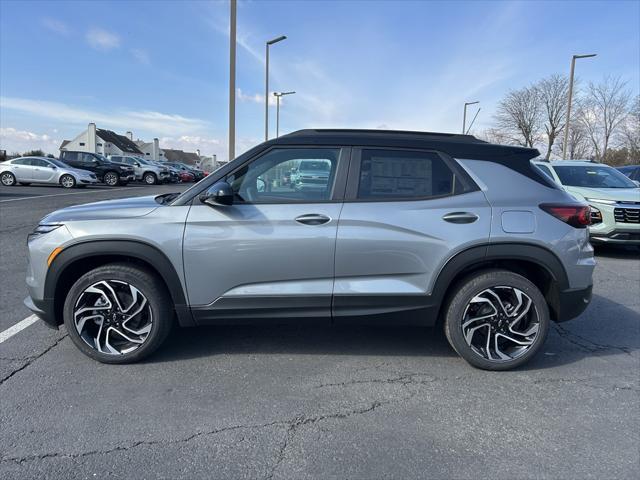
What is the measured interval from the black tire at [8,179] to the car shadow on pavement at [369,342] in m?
22.7

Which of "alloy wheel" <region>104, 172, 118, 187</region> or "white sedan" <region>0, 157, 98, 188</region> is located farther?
"alloy wheel" <region>104, 172, 118, 187</region>

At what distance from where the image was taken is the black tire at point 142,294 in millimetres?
3191

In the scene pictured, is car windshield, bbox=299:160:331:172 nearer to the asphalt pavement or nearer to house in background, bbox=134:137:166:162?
the asphalt pavement

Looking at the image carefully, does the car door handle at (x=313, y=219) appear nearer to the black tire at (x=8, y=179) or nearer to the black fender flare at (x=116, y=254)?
the black fender flare at (x=116, y=254)

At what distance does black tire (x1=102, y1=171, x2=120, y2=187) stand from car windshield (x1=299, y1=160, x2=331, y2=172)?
25.2 meters

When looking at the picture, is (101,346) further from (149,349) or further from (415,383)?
(415,383)

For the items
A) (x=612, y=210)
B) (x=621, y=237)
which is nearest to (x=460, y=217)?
(x=612, y=210)

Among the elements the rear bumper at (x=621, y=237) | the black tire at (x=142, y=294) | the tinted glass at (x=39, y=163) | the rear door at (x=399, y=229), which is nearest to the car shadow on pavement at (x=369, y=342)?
the black tire at (x=142, y=294)

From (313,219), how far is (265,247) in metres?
0.40

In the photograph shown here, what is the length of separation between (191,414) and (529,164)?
307 centimetres

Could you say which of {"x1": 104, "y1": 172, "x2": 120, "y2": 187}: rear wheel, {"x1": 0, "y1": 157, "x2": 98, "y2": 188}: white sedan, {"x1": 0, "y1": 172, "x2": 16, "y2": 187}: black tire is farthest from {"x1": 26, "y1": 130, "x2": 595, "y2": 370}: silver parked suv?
{"x1": 104, "y1": 172, "x2": 120, "y2": 187}: rear wheel

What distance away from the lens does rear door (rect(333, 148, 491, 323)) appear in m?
3.15

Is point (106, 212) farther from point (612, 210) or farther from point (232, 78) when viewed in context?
point (232, 78)

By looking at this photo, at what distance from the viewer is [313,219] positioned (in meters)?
3.13
